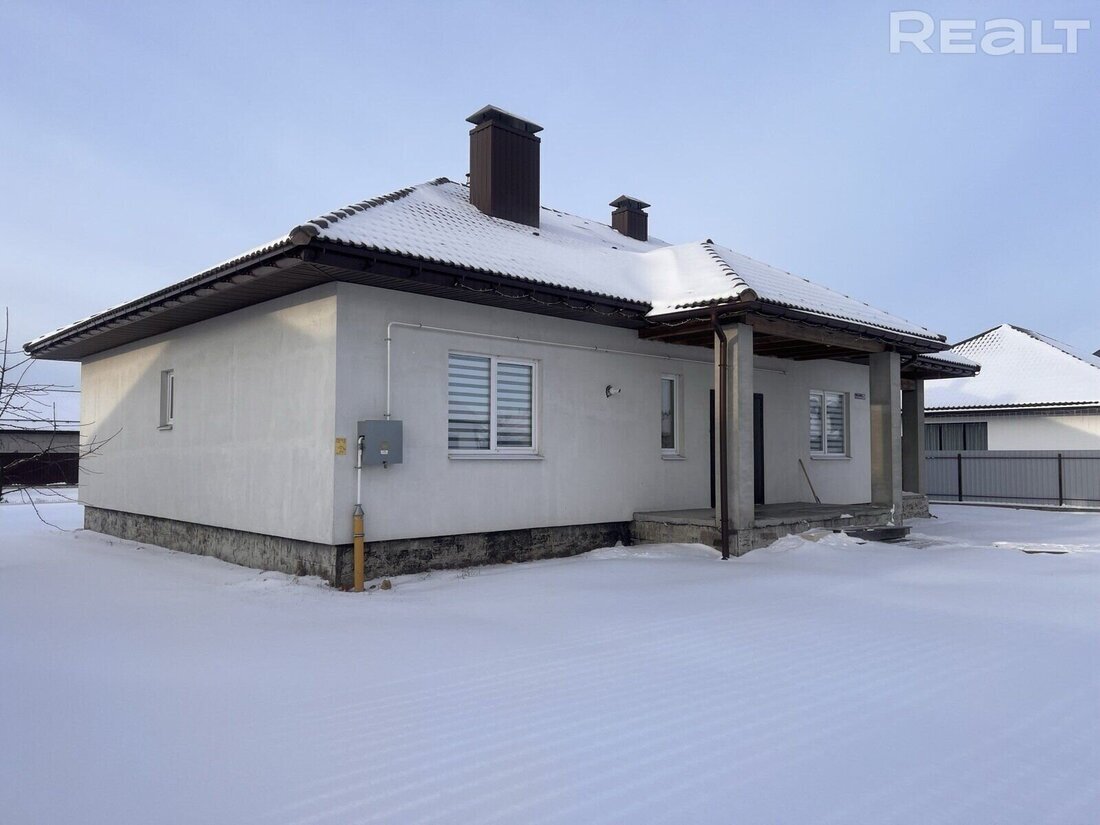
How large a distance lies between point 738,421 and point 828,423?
5963 mm

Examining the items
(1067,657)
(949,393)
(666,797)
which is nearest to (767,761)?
(666,797)

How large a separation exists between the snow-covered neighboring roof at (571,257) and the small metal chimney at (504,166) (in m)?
0.30

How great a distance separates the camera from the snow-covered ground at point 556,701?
10.9ft

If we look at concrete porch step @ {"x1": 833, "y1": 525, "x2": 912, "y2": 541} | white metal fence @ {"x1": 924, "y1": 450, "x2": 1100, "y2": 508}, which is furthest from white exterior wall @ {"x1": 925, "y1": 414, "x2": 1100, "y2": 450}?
concrete porch step @ {"x1": 833, "y1": 525, "x2": 912, "y2": 541}

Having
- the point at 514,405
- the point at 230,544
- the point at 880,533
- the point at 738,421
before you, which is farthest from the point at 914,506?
the point at 230,544

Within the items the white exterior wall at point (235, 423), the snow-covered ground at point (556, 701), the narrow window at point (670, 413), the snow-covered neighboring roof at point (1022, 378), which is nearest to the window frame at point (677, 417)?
the narrow window at point (670, 413)

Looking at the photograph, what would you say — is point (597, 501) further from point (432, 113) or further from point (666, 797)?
point (432, 113)

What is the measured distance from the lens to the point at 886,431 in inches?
499

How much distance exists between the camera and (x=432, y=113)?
18109mm

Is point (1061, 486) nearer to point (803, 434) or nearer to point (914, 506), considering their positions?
point (914, 506)

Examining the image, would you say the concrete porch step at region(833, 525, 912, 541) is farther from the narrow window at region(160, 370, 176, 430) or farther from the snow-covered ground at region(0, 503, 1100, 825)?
the narrow window at region(160, 370, 176, 430)

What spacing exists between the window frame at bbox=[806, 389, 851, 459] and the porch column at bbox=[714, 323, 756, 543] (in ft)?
15.4

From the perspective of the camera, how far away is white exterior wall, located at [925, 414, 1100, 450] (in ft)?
69.3

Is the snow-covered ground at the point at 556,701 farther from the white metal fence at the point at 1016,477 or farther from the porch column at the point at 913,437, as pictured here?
the white metal fence at the point at 1016,477
